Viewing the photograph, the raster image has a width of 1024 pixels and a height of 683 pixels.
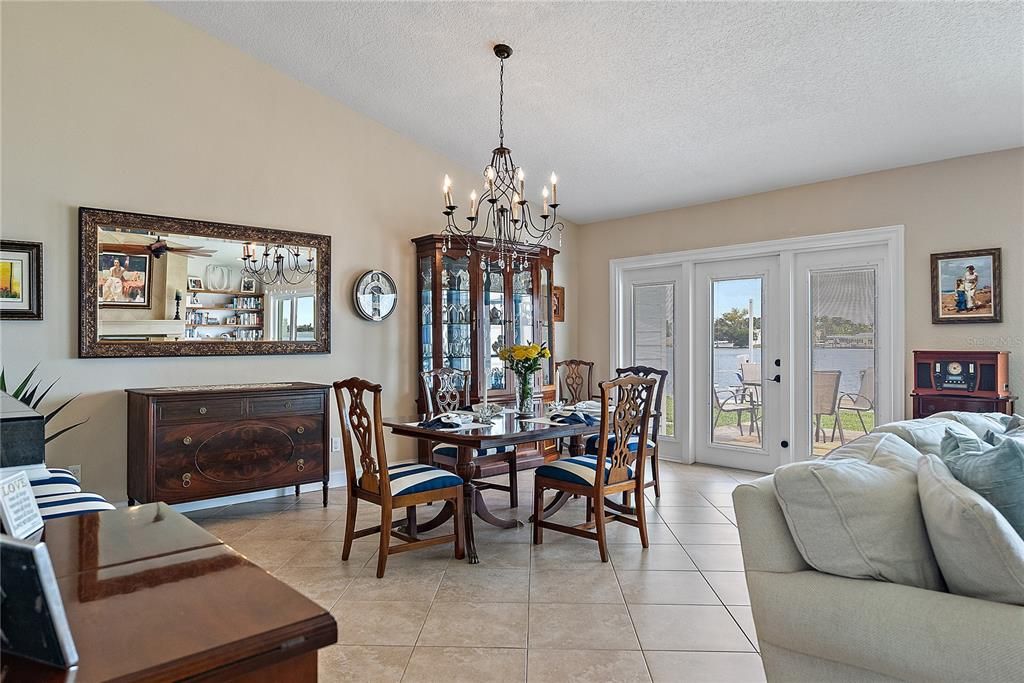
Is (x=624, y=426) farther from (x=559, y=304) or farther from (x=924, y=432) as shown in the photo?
(x=559, y=304)

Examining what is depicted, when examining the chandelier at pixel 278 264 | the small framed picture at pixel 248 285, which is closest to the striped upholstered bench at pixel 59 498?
the small framed picture at pixel 248 285

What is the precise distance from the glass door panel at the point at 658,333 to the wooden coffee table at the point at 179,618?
532cm

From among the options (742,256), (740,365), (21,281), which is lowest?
(740,365)

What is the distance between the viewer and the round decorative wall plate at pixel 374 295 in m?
5.11

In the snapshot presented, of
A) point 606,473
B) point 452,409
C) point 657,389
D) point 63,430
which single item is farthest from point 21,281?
point 657,389

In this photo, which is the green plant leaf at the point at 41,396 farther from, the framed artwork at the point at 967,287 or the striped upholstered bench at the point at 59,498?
the framed artwork at the point at 967,287

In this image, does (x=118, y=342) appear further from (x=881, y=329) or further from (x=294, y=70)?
(x=881, y=329)

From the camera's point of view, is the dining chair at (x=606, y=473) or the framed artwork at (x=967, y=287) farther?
the framed artwork at (x=967, y=287)

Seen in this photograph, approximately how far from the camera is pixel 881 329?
477 centimetres

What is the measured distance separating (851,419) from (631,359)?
210 cm

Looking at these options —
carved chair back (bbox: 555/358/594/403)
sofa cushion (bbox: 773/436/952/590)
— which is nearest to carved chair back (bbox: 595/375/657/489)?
sofa cushion (bbox: 773/436/952/590)

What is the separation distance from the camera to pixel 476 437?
10.5 ft

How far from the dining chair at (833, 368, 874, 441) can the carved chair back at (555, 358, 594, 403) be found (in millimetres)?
2227

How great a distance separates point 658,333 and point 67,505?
16.4ft
